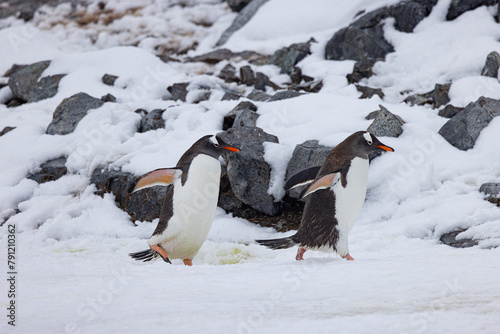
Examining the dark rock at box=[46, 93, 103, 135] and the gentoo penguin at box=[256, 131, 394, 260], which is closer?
the gentoo penguin at box=[256, 131, 394, 260]

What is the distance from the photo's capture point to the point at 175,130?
21.7 feet

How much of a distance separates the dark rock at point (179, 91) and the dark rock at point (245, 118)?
7.17 feet

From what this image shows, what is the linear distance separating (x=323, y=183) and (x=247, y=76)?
609 centimetres

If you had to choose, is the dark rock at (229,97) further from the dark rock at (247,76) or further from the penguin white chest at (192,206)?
the penguin white chest at (192,206)

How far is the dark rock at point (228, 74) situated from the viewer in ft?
31.2

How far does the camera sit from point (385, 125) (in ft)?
18.6

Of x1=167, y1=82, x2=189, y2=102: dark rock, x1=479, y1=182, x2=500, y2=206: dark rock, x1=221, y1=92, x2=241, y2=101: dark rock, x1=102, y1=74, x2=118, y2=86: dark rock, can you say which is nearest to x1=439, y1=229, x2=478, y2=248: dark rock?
x1=479, y1=182, x2=500, y2=206: dark rock

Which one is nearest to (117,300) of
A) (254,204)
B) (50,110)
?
(254,204)

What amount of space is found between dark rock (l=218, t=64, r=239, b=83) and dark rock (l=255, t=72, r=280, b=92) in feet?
2.10

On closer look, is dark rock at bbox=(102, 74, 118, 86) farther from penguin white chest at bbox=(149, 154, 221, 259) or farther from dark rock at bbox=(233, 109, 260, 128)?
penguin white chest at bbox=(149, 154, 221, 259)

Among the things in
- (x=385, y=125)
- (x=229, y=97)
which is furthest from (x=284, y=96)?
(x=385, y=125)

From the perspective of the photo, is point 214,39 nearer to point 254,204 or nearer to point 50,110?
point 50,110

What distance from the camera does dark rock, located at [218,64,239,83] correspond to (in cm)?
952

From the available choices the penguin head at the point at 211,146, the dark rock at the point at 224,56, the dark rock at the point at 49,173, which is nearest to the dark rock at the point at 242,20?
the dark rock at the point at 224,56
